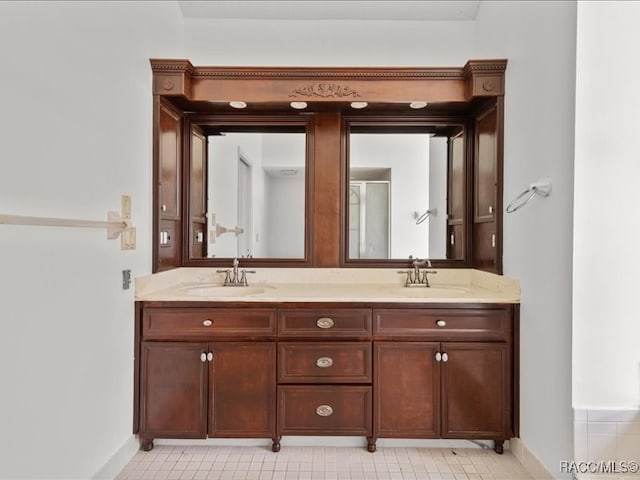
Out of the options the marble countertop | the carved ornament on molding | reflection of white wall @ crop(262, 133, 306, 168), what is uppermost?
the carved ornament on molding

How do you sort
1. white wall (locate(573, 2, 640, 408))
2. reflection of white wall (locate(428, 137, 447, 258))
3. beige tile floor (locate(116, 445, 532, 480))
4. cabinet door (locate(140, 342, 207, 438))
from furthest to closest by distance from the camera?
reflection of white wall (locate(428, 137, 447, 258))
cabinet door (locate(140, 342, 207, 438))
beige tile floor (locate(116, 445, 532, 480))
white wall (locate(573, 2, 640, 408))

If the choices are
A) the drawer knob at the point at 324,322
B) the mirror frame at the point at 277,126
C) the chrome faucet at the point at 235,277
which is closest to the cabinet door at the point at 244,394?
the drawer knob at the point at 324,322

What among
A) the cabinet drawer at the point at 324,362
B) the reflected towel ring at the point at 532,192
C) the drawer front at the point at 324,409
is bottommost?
the drawer front at the point at 324,409

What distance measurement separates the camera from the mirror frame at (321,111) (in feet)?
7.43

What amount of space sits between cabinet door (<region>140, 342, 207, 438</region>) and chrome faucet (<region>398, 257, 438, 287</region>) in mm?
1307

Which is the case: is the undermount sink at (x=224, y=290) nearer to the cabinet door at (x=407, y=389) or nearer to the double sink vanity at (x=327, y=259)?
the double sink vanity at (x=327, y=259)

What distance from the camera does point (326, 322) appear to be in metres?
2.10

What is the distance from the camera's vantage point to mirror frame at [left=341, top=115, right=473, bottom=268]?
262cm

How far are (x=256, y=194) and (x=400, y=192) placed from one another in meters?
0.96

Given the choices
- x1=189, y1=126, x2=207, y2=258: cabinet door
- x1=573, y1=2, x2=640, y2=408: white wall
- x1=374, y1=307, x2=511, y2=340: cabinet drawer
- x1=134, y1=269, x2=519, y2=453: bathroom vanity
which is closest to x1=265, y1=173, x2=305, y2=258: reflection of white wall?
x1=189, y1=126, x2=207, y2=258: cabinet door

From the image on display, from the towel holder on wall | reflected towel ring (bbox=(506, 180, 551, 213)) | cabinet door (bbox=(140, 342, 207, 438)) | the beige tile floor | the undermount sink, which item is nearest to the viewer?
the towel holder on wall

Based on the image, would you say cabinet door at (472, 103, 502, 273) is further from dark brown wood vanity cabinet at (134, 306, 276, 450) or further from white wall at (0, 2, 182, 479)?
white wall at (0, 2, 182, 479)

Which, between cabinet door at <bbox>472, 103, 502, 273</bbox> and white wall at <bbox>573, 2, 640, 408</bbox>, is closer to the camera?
white wall at <bbox>573, 2, 640, 408</bbox>

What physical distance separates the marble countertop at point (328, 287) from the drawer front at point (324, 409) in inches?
18.8
